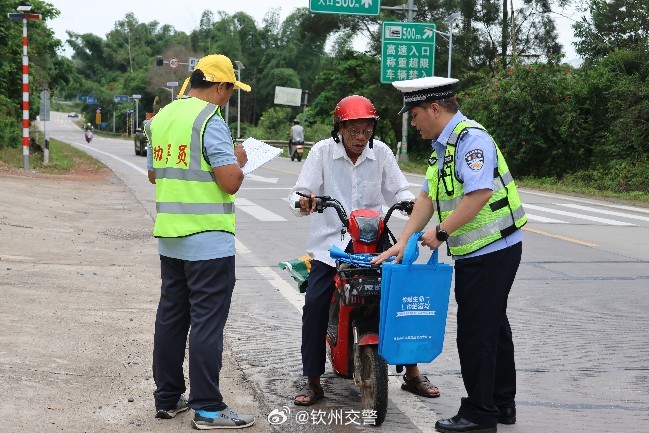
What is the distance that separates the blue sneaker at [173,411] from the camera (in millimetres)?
4836

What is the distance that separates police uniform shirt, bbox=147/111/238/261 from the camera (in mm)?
4566

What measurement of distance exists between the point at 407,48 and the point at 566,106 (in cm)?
750

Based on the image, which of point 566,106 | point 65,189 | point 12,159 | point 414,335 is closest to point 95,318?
point 414,335

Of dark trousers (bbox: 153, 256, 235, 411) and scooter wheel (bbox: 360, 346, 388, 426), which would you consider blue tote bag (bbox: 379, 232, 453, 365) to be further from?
dark trousers (bbox: 153, 256, 235, 411)

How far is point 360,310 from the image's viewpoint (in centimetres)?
501

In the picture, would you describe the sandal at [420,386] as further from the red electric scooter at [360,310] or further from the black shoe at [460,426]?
the black shoe at [460,426]

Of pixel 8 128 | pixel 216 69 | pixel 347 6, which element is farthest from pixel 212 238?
pixel 8 128

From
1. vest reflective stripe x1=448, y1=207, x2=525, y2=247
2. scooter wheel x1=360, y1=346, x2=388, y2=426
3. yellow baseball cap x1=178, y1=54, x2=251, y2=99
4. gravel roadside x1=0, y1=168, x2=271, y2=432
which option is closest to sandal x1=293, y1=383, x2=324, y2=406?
gravel roadside x1=0, y1=168, x2=271, y2=432

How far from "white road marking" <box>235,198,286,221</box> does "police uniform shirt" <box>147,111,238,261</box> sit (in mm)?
10438

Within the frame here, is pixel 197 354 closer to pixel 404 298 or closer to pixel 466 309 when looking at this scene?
pixel 404 298

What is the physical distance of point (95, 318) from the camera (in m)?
7.09

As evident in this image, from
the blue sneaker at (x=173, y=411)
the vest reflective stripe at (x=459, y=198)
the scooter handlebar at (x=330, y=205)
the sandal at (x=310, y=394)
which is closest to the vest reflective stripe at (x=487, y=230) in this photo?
the vest reflective stripe at (x=459, y=198)

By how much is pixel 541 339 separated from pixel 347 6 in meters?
22.7

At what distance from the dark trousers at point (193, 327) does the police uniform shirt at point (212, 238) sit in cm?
4
